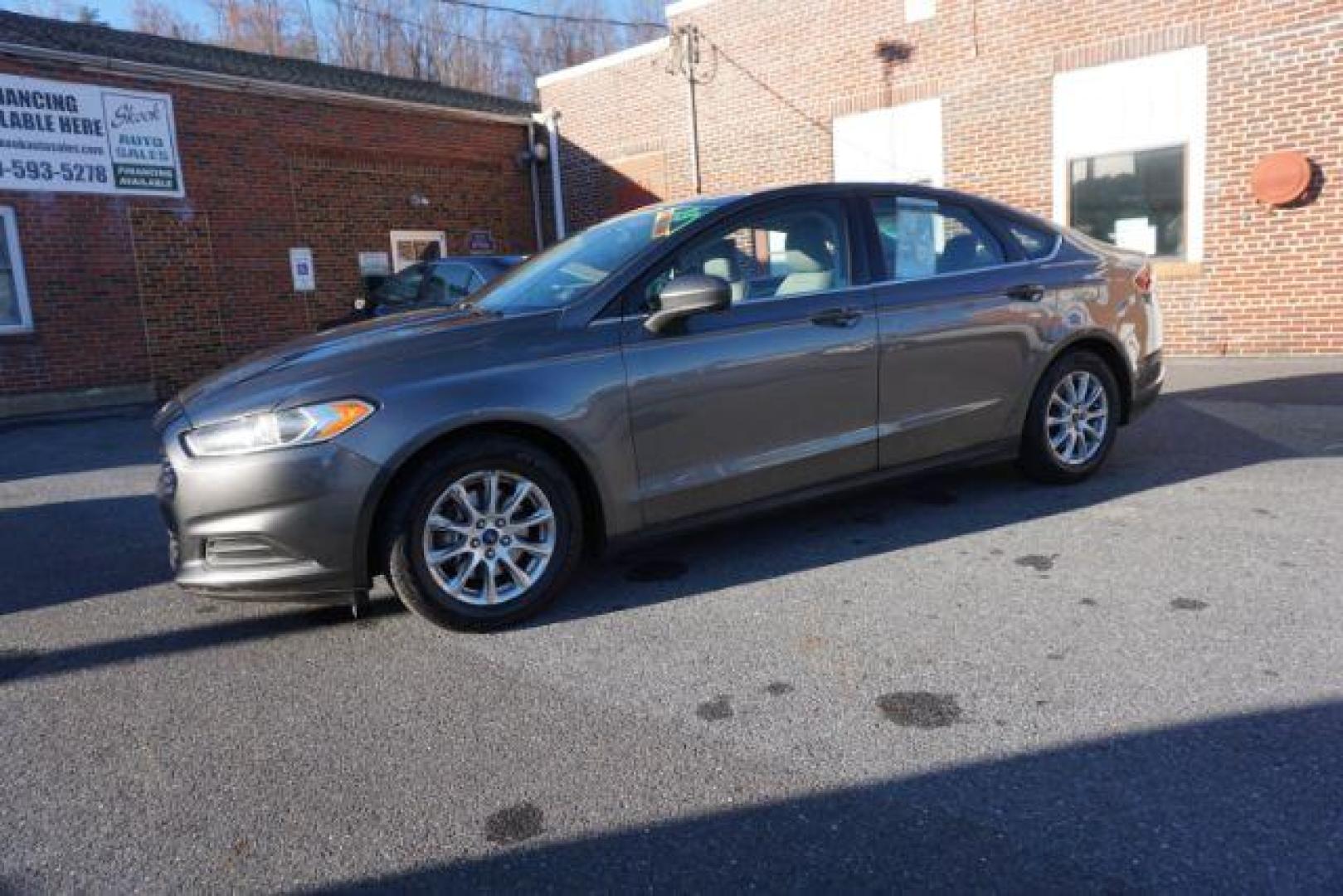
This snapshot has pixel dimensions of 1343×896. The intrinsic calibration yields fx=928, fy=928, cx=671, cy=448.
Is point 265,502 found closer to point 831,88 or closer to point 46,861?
point 46,861

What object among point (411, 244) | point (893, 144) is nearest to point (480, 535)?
point (893, 144)

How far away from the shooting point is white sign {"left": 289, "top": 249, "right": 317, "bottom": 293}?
43.5 ft

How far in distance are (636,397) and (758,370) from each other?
58cm

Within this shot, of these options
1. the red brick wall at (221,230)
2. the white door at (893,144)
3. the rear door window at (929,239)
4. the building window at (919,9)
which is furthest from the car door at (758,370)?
the red brick wall at (221,230)

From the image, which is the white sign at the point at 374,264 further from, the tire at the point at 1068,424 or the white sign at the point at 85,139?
the tire at the point at 1068,424

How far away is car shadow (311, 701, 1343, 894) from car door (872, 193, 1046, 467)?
→ 7.02 ft

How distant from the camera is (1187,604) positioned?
11.3 feet

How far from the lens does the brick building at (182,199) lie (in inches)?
434

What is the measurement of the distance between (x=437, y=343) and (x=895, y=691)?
2044 millimetres

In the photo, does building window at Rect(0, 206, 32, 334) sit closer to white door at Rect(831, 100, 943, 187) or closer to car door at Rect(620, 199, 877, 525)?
white door at Rect(831, 100, 943, 187)

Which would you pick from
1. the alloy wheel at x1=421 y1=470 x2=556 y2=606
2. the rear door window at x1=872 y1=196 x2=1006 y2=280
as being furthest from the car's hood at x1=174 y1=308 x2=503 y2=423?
the rear door window at x1=872 y1=196 x2=1006 y2=280

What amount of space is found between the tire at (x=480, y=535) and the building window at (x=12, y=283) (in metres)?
10.4

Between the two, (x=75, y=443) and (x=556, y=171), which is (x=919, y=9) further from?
(x=75, y=443)

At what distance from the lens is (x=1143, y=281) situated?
5281 millimetres
